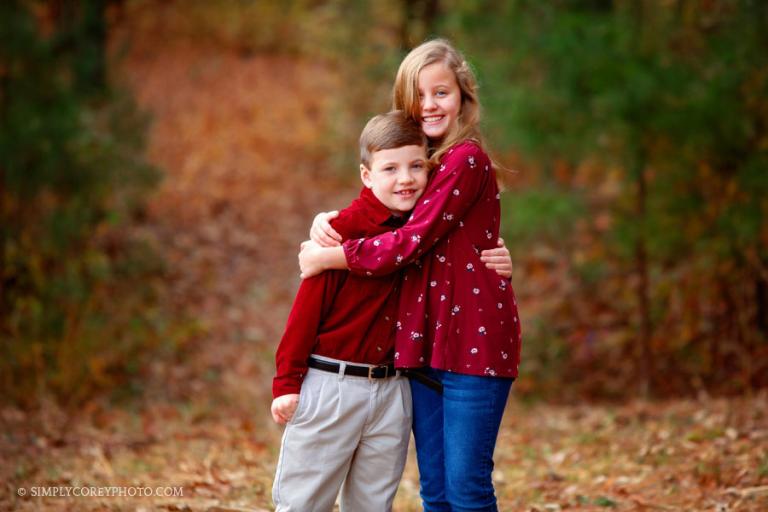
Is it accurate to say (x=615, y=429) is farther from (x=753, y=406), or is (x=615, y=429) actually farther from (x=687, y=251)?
(x=687, y=251)

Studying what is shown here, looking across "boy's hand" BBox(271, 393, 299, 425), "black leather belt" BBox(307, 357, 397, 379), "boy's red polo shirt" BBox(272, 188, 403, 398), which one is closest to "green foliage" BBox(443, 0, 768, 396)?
"boy's red polo shirt" BBox(272, 188, 403, 398)

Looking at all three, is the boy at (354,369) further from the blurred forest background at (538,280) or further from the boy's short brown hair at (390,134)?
the blurred forest background at (538,280)

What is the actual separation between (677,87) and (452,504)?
4.38 meters

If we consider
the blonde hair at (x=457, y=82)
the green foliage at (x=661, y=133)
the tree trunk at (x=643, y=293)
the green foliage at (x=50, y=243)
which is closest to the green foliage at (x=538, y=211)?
the green foliage at (x=661, y=133)

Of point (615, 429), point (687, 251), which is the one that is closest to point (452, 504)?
point (615, 429)

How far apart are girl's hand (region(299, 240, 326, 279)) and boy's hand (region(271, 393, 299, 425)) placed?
1.44ft

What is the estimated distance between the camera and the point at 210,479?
4930mm

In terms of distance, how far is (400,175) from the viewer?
3186 mm

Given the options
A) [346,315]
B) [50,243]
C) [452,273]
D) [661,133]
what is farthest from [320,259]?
[50,243]

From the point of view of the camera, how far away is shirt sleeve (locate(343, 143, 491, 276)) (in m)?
3.05

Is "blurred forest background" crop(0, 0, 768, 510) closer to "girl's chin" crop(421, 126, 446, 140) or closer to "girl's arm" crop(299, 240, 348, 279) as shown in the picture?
"girl's chin" crop(421, 126, 446, 140)

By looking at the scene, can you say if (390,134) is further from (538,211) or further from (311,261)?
(538,211)

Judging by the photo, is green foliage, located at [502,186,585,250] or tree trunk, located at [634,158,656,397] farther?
green foliage, located at [502,186,585,250]

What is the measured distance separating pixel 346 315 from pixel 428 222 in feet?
1.57
